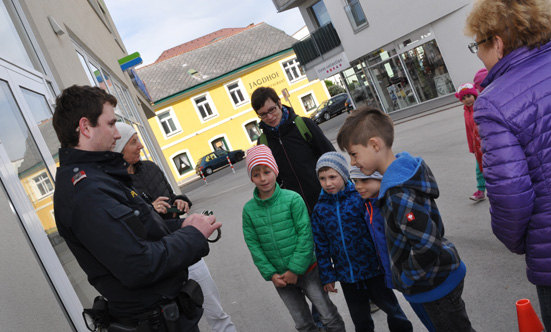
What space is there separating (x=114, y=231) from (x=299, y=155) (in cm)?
236

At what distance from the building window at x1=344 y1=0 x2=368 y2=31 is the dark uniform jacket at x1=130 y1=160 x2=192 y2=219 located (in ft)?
63.4

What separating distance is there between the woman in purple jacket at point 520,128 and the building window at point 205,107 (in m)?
39.2

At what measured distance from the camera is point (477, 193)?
6.11 meters

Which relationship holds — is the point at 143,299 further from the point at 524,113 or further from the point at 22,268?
the point at 524,113

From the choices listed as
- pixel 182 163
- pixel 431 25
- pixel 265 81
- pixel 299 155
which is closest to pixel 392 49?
pixel 431 25

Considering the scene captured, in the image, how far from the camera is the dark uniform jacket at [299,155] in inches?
166

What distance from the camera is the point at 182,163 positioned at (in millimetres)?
→ 41375

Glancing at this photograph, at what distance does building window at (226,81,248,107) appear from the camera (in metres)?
40.7

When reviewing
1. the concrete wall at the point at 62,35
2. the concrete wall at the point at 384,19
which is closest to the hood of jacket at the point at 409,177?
the concrete wall at the point at 62,35

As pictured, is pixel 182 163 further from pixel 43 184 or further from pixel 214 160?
pixel 43 184

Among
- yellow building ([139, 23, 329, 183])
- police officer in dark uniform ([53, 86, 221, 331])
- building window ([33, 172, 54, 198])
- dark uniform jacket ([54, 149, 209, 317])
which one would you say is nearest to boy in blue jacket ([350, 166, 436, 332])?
police officer in dark uniform ([53, 86, 221, 331])

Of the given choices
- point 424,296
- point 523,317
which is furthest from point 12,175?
point 523,317

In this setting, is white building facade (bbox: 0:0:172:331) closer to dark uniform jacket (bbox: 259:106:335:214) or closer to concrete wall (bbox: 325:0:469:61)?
dark uniform jacket (bbox: 259:106:335:214)

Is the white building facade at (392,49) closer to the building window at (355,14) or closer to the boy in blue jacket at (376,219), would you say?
the building window at (355,14)
